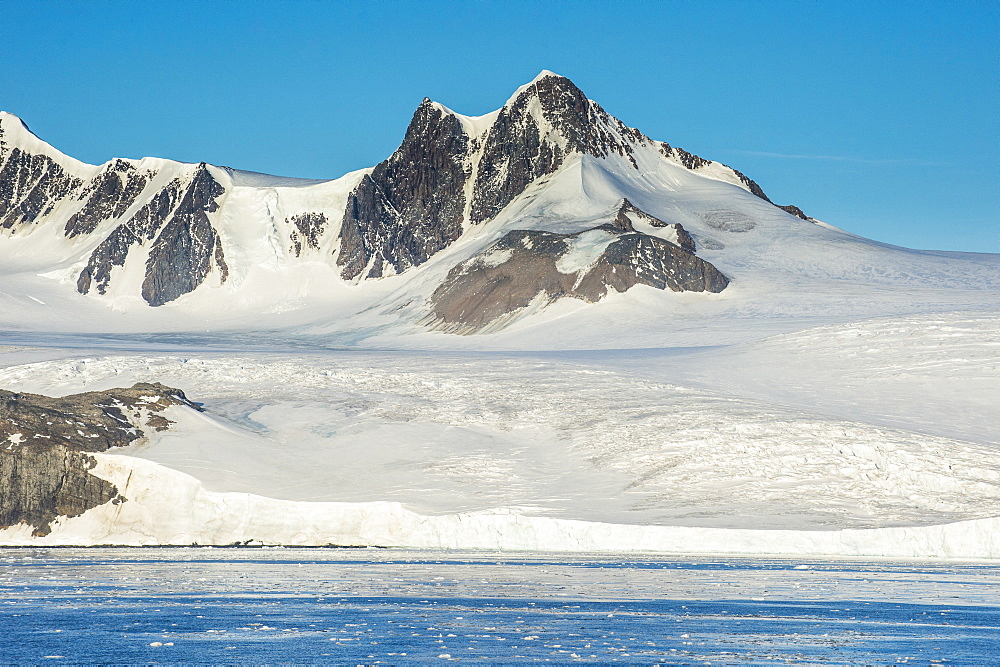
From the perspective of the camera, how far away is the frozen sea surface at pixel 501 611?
22703mm

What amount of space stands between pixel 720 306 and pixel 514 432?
5882 cm

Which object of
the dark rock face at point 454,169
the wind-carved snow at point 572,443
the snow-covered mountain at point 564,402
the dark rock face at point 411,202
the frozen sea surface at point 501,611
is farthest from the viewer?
the dark rock face at point 411,202

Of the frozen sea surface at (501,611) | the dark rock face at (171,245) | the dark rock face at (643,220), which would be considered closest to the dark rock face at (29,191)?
the dark rock face at (171,245)

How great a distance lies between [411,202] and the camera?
17125 centimetres

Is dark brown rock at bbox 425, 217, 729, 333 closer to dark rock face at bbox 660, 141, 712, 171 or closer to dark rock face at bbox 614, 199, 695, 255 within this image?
dark rock face at bbox 614, 199, 695, 255

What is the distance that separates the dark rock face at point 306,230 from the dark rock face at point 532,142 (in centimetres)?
2187

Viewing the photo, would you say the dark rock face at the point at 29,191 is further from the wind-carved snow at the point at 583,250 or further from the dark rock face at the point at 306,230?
the wind-carved snow at the point at 583,250

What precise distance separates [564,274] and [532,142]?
44324mm

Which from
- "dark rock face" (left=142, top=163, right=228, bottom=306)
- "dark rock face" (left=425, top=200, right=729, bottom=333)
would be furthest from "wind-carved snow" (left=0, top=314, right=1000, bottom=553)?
"dark rock face" (left=142, top=163, right=228, bottom=306)

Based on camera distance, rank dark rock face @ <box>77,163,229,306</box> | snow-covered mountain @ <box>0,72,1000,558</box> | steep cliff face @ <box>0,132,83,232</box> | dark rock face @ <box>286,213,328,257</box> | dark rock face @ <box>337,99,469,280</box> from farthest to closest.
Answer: steep cliff face @ <box>0,132,83,232</box> → dark rock face @ <box>286,213,328,257</box> → dark rock face @ <box>77,163,229,306</box> → dark rock face @ <box>337,99,469,280</box> → snow-covered mountain @ <box>0,72,1000,558</box>

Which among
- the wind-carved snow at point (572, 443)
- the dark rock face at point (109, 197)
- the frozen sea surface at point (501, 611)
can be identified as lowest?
the frozen sea surface at point (501, 611)

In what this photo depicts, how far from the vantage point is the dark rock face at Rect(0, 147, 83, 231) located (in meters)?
194

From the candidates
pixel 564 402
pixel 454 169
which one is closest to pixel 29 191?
pixel 454 169

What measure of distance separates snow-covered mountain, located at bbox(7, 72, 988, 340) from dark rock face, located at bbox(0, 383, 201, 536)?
260 feet
